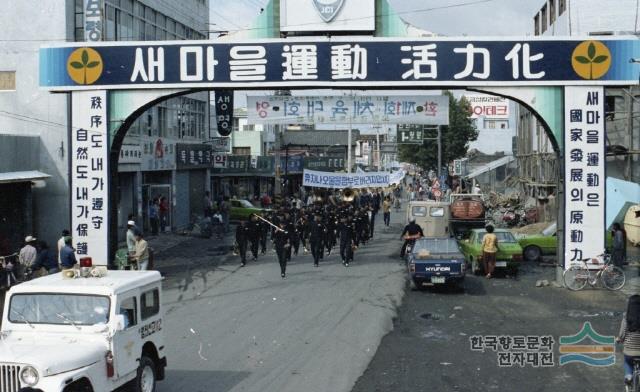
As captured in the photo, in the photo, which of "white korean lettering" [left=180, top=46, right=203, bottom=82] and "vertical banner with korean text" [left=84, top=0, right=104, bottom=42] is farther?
"vertical banner with korean text" [left=84, top=0, right=104, bottom=42]

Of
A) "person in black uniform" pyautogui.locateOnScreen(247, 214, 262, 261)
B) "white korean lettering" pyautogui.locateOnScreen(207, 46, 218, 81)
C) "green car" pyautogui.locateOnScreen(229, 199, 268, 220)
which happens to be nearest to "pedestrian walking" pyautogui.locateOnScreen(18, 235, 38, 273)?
"white korean lettering" pyautogui.locateOnScreen(207, 46, 218, 81)

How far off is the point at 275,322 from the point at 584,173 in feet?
32.7

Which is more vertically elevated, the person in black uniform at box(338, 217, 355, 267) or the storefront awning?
the storefront awning

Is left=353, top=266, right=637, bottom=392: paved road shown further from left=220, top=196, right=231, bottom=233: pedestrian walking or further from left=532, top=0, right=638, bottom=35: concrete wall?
left=532, top=0, right=638, bottom=35: concrete wall

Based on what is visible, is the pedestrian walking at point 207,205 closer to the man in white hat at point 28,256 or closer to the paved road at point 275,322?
the paved road at point 275,322

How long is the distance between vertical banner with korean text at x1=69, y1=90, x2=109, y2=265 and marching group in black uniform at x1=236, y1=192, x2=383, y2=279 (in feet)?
16.9

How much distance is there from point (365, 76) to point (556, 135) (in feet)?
18.4

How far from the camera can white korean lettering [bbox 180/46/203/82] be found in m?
21.2

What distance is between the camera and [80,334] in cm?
916

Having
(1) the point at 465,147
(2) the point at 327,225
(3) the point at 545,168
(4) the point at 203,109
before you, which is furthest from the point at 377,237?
(1) the point at 465,147

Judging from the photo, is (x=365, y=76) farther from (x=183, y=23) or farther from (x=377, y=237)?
(x=183, y=23)

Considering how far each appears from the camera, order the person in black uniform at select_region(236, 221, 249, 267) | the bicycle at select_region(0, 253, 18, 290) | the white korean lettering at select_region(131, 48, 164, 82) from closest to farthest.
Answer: the bicycle at select_region(0, 253, 18, 290) → the white korean lettering at select_region(131, 48, 164, 82) → the person in black uniform at select_region(236, 221, 249, 267)
